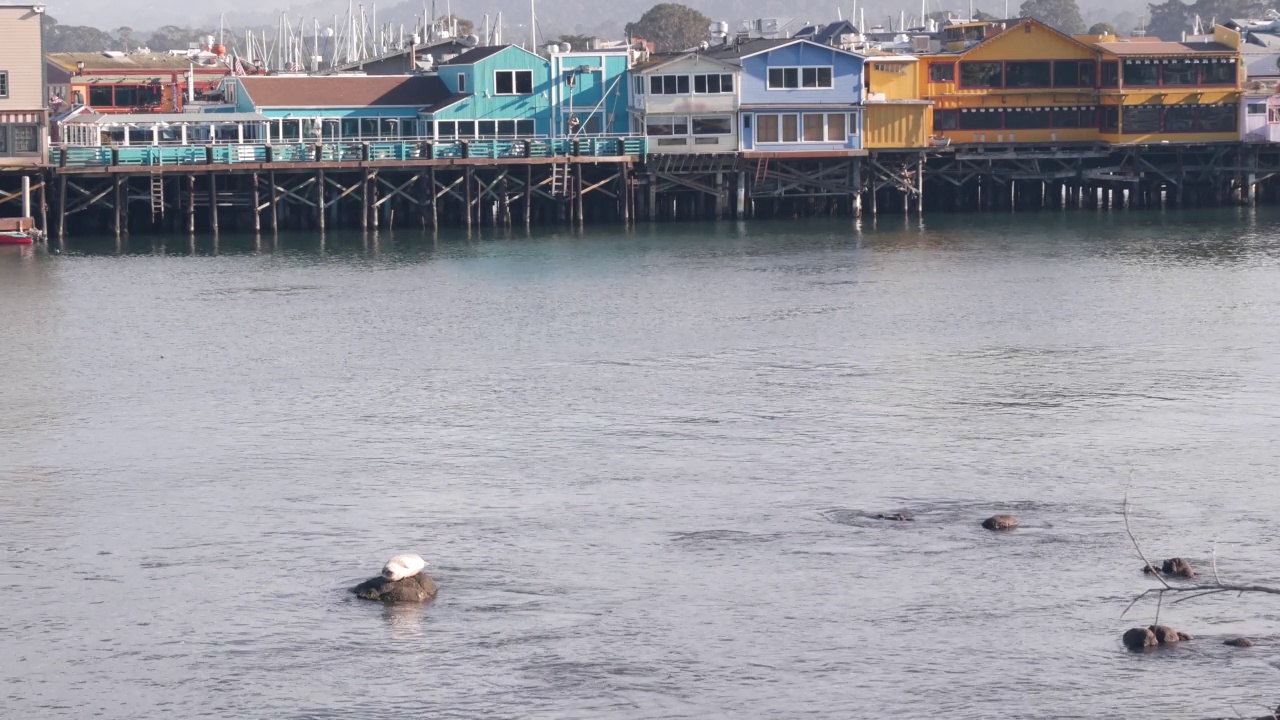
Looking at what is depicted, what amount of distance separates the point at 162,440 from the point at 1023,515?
16.7m

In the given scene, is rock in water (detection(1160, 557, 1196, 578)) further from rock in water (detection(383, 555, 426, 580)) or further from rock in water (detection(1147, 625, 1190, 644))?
rock in water (detection(383, 555, 426, 580))

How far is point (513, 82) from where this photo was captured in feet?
267

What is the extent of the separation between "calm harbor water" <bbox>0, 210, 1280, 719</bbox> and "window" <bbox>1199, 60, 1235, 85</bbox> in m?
30.5

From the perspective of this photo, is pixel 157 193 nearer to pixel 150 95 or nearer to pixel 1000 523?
pixel 150 95

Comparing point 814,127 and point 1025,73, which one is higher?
point 1025,73

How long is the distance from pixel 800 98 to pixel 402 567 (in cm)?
5928

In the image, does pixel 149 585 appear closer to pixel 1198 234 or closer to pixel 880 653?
pixel 880 653

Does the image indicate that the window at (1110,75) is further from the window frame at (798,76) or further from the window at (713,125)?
the window at (713,125)

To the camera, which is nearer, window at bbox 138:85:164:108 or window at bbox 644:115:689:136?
window at bbox 644:115:689:136

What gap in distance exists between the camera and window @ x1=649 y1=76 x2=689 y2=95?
81.1 m

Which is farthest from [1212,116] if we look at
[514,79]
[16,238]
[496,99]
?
[16,238]

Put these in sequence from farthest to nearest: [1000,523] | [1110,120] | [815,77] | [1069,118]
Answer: [1069,118], [1110,120], [815,77], [1000,523]

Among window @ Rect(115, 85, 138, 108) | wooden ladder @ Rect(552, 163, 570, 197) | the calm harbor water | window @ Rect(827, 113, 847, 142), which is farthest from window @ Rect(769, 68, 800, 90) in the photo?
window @ Rect(115, 85, 138, 108)

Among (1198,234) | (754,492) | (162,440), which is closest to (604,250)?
(1198,234)
